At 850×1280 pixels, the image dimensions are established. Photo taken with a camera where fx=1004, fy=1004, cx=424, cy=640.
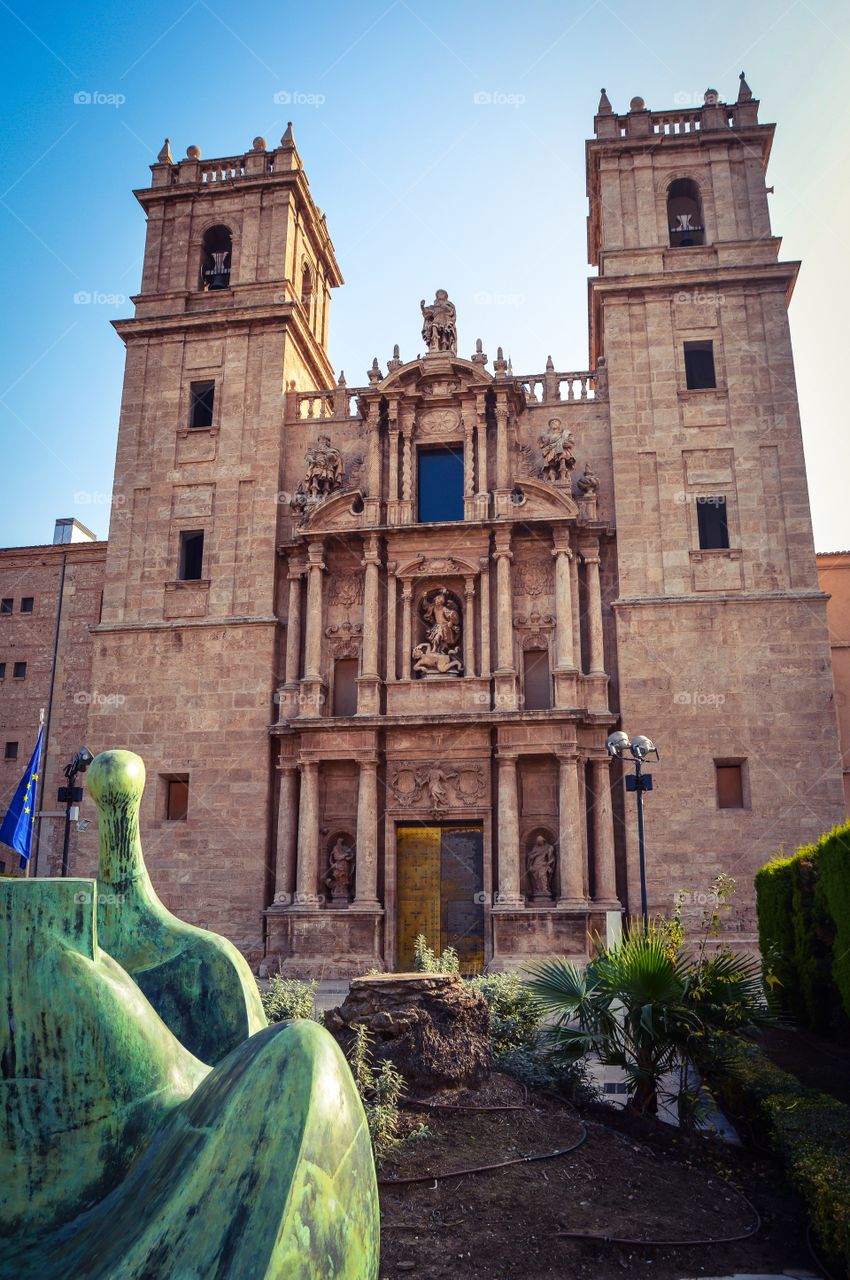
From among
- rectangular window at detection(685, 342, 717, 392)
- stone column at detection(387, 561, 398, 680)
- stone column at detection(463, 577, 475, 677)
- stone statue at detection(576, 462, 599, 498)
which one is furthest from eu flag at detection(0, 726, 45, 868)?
rectangular window at detection(685, 342, 717, 392)

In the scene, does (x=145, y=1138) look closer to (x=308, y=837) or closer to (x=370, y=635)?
(x=308, y=837)

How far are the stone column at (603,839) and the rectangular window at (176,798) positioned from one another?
8364mm

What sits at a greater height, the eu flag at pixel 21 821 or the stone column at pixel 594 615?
the stone column at pixel 594 615

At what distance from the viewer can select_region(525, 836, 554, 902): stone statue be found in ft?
61.4

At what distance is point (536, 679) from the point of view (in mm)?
20344

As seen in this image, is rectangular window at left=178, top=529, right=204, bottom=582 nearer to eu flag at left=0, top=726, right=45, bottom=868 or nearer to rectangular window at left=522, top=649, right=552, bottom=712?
eu flag at left=0, top=726, right=45, bottom=868

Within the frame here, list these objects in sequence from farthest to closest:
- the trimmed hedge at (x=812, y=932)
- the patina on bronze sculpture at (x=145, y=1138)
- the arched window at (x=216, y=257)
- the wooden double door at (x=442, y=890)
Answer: the arched window at (x=216, y=257) → the wooden double door at (x=442, y=890) → the trimmed hedge at (x=812, y=932) → the patina on bronze sculpture at (x=145, y=1138)

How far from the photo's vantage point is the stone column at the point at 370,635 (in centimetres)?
2004

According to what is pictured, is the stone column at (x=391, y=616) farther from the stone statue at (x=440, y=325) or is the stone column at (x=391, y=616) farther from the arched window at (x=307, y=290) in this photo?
the arched window at (x=307, y=290)

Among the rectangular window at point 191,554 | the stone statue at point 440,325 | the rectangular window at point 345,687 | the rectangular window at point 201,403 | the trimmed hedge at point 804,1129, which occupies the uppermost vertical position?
the stone statue at point 440,325

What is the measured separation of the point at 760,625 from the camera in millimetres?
19391

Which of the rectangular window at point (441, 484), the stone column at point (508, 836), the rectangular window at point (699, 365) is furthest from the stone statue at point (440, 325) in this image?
the stone column at point (508, 836)

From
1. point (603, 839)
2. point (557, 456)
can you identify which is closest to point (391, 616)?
point (557, 456)

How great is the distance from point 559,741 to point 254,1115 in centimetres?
Result: 1720
